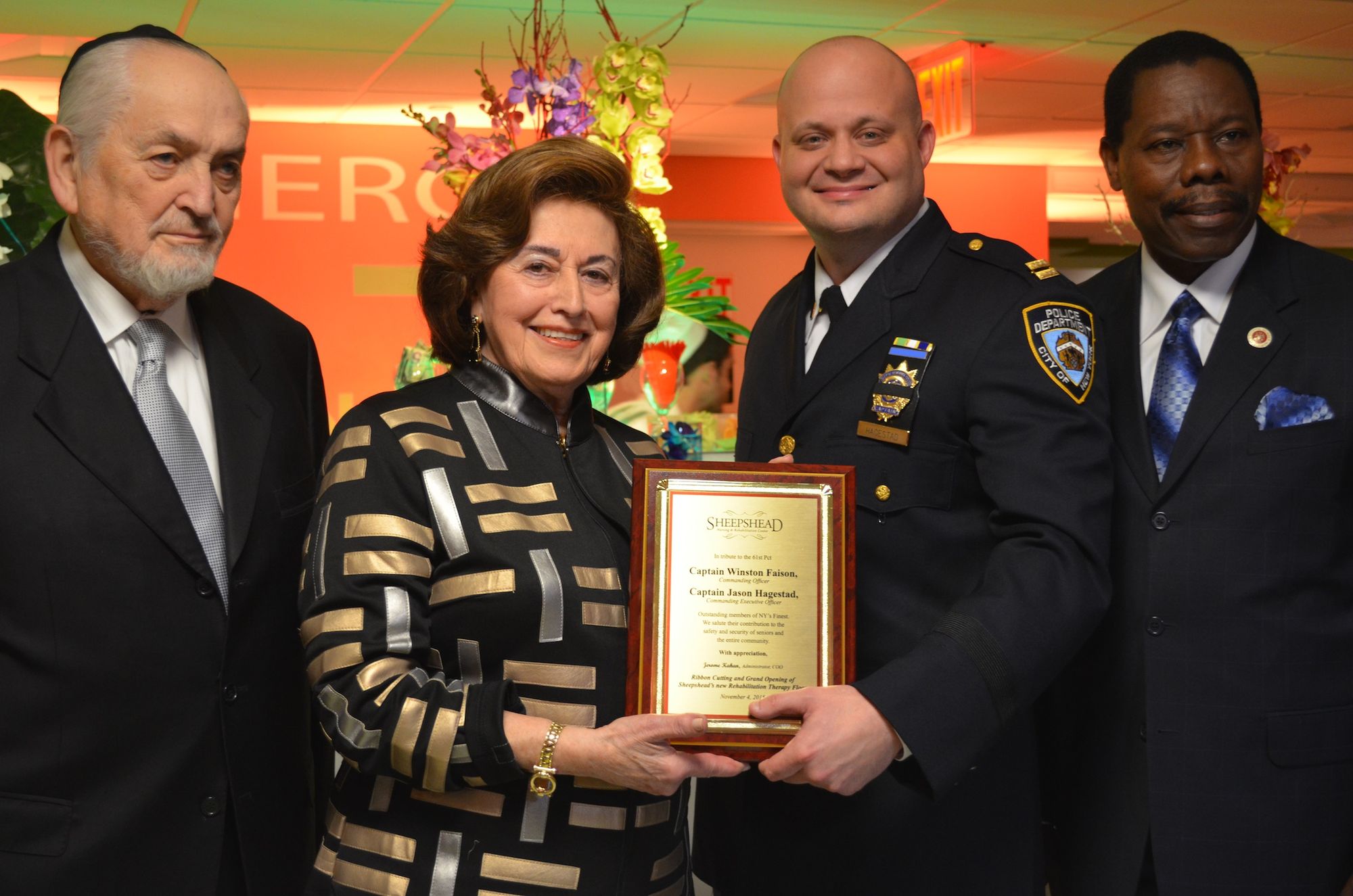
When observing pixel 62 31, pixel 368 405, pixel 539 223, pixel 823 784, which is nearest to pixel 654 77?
pixel 539 223

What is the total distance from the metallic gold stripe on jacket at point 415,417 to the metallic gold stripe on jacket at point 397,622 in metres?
0.25

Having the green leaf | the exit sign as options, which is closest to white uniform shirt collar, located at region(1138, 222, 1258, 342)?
the green leaf

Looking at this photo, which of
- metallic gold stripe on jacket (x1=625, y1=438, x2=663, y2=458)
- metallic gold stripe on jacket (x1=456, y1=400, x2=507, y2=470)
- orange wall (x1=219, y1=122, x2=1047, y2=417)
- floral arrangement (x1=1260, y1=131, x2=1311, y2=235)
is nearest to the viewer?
metallic gold stripe on jacket (x1=456, y1=400, x2=507, y2=470)

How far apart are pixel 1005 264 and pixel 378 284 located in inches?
278

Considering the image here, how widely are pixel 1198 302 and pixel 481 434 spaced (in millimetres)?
1221

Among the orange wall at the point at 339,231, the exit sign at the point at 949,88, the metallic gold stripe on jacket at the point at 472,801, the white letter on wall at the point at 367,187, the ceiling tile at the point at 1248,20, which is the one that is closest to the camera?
the metallic gold stripe on jacket at the point at 472,801

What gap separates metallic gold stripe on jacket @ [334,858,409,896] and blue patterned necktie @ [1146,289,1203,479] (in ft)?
4.25

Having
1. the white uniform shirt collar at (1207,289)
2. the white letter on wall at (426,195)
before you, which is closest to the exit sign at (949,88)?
the white letter on wall at (426,195)

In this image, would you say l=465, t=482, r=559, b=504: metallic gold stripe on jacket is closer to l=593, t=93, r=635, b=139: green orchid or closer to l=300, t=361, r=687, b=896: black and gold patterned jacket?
l=300, t=361, r=687, b=896: black and gold patterned jacket

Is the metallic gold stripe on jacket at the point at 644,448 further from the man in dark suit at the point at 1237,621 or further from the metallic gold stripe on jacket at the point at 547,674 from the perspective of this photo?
the man in dark suit at the point at 1237,621

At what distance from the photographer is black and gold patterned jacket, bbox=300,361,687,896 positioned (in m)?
1.59

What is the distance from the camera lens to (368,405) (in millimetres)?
1780

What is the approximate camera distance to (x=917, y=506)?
5.99 ft

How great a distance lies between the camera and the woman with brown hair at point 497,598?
1585 mm
